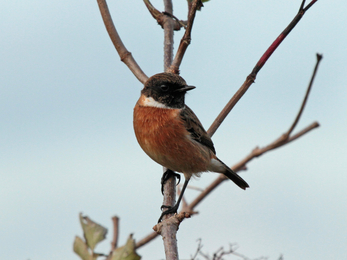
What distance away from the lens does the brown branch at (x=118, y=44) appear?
5.25m

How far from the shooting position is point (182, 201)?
5.66 m

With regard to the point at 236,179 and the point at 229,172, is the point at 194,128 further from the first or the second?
the point at 236,179

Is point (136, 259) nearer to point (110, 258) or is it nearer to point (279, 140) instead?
point (110, 258)

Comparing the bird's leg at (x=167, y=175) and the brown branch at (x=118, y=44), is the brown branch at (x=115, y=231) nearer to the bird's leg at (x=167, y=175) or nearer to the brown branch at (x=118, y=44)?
the bird's leg at (x=167, y=175)

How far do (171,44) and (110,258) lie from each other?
4.19 m

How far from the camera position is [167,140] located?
5551 millimetres

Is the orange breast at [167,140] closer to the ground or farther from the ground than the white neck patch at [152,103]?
closer to the ground

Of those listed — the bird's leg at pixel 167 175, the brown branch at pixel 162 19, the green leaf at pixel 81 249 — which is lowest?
the green leaf at pixel 81 249

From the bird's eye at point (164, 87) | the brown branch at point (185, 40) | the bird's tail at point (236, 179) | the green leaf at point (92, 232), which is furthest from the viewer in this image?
the bird's tail at point (236, 179)

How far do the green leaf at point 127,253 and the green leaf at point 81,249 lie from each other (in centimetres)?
13

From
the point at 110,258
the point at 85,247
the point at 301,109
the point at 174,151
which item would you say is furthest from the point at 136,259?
the point at 174,151

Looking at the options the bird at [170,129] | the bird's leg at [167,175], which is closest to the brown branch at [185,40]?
the bird at [170,129]

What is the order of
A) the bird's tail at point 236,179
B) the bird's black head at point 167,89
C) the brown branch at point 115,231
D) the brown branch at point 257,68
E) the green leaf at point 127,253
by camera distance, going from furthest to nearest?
the bird's tail at point 236,179, the bird's black head at point 167,89, the brown branch at point 257,68, the brown branch at point 115,231, the green leaf at point 127,253

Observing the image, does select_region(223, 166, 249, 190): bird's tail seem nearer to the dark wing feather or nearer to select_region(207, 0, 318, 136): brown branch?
the dark wing feather
